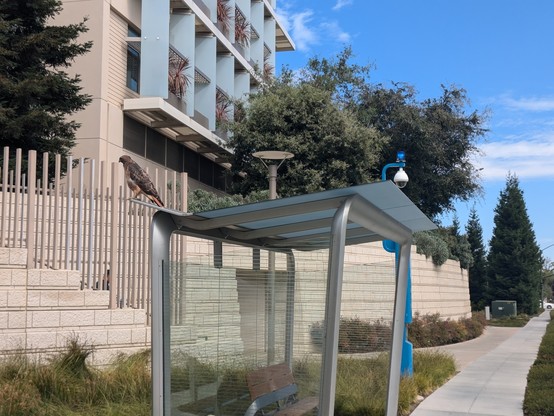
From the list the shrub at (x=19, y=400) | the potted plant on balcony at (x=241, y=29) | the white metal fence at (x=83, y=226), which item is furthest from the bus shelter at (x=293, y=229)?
the potted plant on balcony at (x=241, y=29)

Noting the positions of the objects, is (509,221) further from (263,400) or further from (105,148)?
(263,400)

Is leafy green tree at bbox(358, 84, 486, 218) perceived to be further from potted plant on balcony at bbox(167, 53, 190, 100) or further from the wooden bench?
the wooden bench

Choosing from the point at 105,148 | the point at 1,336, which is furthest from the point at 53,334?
the point at 105,148

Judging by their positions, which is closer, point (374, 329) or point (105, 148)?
point (374, 329)

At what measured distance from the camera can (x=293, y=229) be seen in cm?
602

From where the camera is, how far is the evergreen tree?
5915 centimetres

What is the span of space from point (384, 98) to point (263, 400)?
25780 mm

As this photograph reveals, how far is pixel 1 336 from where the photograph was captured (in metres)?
8.66

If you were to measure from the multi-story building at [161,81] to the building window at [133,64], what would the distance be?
0.10 feet

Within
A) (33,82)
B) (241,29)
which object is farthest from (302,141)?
(33,82)

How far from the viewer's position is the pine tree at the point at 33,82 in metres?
12.9

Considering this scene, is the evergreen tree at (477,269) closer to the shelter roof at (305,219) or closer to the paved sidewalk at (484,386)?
the paved sidewalk at (484,386)

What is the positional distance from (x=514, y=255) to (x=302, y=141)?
1640 inches

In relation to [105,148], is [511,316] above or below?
below
